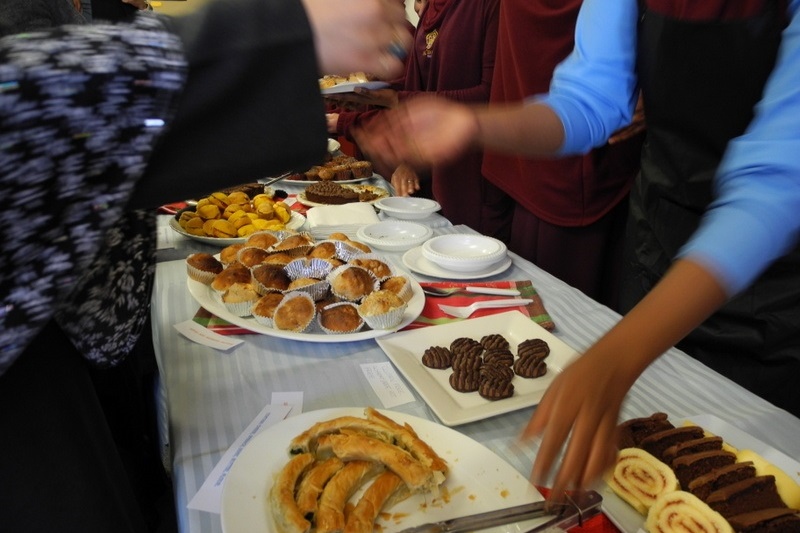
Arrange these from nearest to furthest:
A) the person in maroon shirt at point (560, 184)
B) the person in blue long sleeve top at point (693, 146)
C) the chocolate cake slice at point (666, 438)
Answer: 1. the person in blue long sleeve top at point (693, 146)
2. the chocolate cake slice at point (666, 438)
3. the person in maroon shirt at point (560, 184)

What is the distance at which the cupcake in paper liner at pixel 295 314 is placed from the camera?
46.3 inches

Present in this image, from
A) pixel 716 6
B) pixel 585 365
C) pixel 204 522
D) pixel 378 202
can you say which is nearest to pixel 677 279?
pixel 585 365

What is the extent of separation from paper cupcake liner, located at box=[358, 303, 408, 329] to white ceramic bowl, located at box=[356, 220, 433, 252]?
53 cm

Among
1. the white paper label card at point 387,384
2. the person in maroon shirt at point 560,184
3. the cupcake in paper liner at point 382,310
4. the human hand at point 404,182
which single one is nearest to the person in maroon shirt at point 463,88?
the human hand at point 404,182

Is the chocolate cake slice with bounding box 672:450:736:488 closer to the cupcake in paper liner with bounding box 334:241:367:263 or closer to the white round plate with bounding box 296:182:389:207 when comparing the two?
the cupcake in paper liner with bounding box 334:241:367:263

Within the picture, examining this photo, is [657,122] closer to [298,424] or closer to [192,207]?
[298,424]

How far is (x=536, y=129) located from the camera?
1151 mm

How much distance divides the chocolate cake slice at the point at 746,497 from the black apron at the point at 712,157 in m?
0.66

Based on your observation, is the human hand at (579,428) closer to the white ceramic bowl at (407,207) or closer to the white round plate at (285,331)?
the white round plate at (285,331)

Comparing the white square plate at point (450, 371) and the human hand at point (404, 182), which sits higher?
the white square plate at point (450, 371)

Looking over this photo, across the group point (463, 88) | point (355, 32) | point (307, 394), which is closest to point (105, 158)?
point (355, 32)

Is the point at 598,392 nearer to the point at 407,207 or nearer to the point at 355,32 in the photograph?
the point at 355,32

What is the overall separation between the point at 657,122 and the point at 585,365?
1107mm

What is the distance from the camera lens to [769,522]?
2.19 ft
